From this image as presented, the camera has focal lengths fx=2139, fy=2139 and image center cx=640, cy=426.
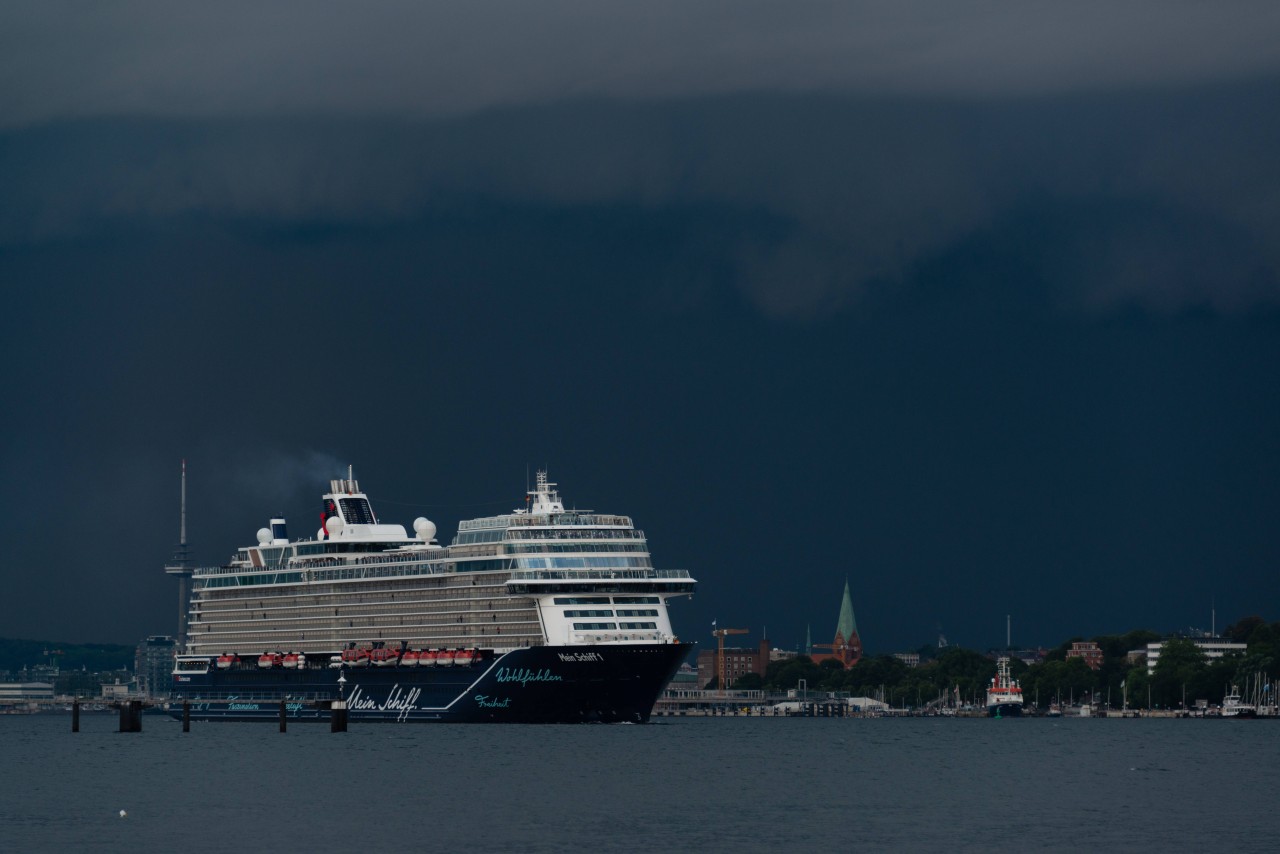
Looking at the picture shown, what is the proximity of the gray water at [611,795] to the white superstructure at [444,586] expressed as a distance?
709 centimetres

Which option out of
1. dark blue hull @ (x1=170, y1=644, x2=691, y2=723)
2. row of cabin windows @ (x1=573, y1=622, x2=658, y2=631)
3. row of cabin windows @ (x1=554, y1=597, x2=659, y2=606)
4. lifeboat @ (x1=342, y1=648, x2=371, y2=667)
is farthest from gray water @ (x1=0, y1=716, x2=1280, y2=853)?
row of cabin windows @ (x1=554, y1=597, x2=659, y2=606)

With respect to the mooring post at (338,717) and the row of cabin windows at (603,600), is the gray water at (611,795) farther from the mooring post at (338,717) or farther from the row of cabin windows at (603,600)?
the row of cabin windows at (603,600)

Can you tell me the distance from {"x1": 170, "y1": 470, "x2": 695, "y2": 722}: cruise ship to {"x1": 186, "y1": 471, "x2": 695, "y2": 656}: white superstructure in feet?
0.44

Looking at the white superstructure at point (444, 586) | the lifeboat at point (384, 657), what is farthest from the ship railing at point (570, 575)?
the lifeboat at point (384, 657)

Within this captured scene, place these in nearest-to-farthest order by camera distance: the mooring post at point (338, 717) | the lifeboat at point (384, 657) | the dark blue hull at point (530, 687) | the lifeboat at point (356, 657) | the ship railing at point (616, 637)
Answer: the dark blue hull at point (530, 687)
the ship railing at point (616, 637)
the mooring post at point (338, 717)
the lifeboat at point (384, 657)
the lifeboat at point (356, 657)

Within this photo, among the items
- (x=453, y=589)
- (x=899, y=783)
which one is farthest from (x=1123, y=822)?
(x=453, y=589)

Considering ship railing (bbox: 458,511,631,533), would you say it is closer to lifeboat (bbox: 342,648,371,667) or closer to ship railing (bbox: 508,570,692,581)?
ship railing (bbox: 508,570,692,581)

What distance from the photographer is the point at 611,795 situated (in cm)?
8556

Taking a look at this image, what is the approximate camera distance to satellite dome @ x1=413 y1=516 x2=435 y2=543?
154500 mm

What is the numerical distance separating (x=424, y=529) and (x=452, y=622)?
14924 millimetres

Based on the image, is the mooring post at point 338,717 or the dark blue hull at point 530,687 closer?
the dark blue hull at point 530,687

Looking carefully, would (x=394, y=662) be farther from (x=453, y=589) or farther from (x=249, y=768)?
(x=249, y=768)

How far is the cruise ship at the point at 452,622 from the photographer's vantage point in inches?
5256

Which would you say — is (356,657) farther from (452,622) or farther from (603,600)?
(603,600)
